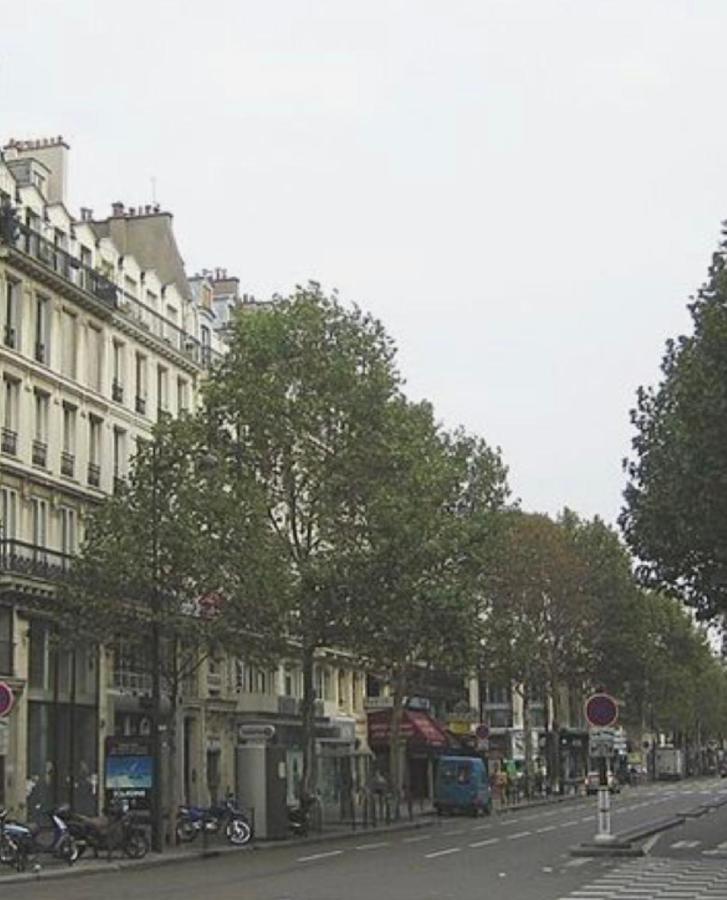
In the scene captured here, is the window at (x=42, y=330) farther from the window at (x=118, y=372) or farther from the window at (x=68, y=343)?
the window at (x=118, y=372)

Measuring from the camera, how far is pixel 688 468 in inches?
1287

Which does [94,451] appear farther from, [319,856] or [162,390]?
[319,856]

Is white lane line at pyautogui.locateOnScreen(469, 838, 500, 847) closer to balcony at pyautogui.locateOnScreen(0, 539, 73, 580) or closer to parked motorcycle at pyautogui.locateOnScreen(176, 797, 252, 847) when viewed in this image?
parked motorcycle at pyautogui.locateOnScreen(176, 797, 252, 847)

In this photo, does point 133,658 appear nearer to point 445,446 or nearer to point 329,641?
point 329,641

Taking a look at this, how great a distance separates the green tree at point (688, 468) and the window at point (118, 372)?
18.3m

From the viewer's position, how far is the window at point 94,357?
157 ft

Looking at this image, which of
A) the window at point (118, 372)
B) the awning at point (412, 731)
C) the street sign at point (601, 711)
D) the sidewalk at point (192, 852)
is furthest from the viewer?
the awning at point (412, 731)

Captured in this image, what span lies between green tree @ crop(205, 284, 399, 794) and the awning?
22742mm

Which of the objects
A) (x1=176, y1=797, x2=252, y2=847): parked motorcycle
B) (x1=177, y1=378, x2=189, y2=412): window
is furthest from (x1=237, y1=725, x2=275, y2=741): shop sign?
(x1=177, y1=378, x2=189, y2=412): window

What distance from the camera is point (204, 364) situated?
55.8 metres

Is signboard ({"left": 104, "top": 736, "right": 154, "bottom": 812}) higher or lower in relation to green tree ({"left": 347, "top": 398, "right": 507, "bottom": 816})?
lower

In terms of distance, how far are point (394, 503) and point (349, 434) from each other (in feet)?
9.43

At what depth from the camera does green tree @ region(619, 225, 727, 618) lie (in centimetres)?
3130

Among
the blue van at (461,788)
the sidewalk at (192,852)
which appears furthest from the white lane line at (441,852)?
the blue van at (461,788)
